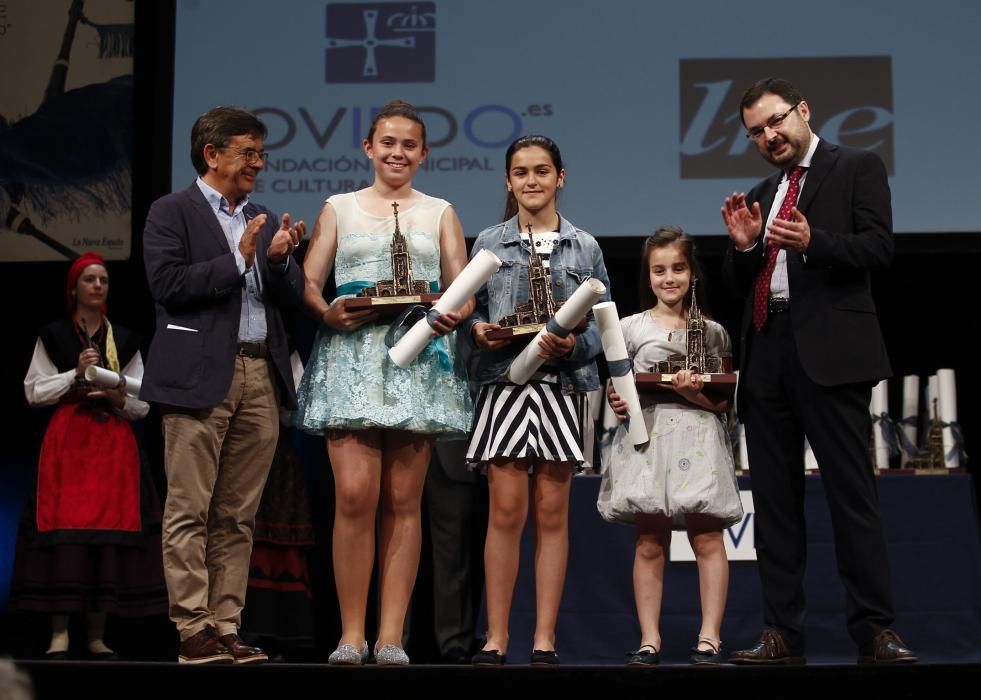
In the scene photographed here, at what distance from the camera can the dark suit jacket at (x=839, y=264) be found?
10.9 feet

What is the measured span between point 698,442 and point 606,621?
1.53 meters

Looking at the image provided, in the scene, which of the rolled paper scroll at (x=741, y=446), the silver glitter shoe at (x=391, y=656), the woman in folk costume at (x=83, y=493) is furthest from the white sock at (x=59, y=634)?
the rolled paper scroll at (x=741, y=446)

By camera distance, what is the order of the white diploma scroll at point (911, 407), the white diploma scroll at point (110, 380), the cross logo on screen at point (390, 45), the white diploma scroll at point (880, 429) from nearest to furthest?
1. the white diploma scroll at point (110, 380)
2. the white diploma scroll at point (880, 429)
3. the white diploma scroll at point (911, 407)
4. the cross logo on screen at point (390, 45)

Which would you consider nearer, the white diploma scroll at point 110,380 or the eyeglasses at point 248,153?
the eyeglasses at point 248,153

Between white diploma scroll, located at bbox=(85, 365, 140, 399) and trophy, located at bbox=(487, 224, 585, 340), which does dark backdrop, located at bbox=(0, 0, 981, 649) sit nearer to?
white diploma scroll, located at bbox=(85, 365, 140, 399)

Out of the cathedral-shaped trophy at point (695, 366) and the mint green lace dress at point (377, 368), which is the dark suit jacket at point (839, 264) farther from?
the mint green lace dress at point (377, 368)

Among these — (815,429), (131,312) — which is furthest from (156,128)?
(815,429)

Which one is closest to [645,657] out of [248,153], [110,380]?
[248,153]

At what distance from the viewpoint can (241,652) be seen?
3.41 metres

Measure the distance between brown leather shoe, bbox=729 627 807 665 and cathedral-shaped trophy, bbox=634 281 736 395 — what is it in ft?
2.54

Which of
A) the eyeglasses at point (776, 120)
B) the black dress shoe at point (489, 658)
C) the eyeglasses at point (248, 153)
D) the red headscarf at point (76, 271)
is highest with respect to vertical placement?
the eyeglasses at point (776, 120)

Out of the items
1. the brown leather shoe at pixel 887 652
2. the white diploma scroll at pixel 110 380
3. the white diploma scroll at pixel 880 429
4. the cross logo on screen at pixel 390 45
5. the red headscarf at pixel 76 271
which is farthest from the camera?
the cross logo on screen at pixel 390 45

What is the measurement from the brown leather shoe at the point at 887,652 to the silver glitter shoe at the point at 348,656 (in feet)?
4.42

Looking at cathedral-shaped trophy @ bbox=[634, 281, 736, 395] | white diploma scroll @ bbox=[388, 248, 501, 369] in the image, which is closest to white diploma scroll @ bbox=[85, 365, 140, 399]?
white diploma scroll @ bbox=[388, 248, 501, 369]
